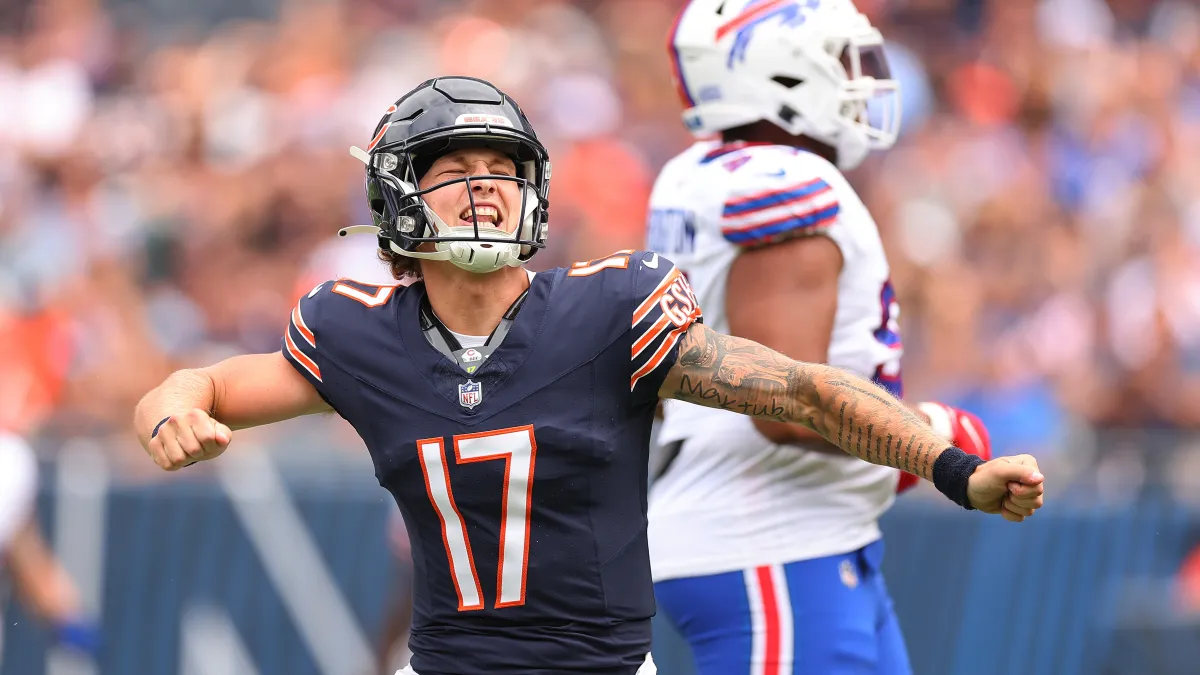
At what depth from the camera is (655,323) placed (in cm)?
381

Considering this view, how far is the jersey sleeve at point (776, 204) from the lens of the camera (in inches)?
180

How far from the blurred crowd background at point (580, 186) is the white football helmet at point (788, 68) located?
4.03 m

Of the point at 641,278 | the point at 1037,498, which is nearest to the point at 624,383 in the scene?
the point at 641,278

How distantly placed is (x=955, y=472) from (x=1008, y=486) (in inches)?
5.6

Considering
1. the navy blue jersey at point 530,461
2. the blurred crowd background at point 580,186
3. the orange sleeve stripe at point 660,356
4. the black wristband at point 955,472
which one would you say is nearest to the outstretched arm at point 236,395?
the navy blue jersey at point 530,461

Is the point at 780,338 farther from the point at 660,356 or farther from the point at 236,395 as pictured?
the point at 236,395

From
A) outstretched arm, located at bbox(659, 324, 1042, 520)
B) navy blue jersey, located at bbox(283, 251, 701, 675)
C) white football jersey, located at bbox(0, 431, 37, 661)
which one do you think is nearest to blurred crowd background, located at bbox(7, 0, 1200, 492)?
white football jersey, located at bbox(0, 431, 37, 661)

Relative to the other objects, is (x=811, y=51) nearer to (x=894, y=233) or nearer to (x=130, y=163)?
(x=894, y=233)

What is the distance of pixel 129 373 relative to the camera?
1007cm

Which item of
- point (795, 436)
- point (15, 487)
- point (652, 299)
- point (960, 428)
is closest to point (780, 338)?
point (795, 436)

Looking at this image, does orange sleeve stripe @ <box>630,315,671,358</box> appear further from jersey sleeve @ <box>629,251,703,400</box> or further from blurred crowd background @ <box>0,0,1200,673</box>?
blurred crowd background @ <box>0,0,1200,673</box>

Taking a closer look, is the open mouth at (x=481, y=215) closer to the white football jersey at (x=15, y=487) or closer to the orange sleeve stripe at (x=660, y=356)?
the orange sleeve stripe at (x=660, y=356)

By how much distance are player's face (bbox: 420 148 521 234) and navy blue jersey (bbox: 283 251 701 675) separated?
0.22 meters

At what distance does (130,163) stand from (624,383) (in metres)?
8.41
